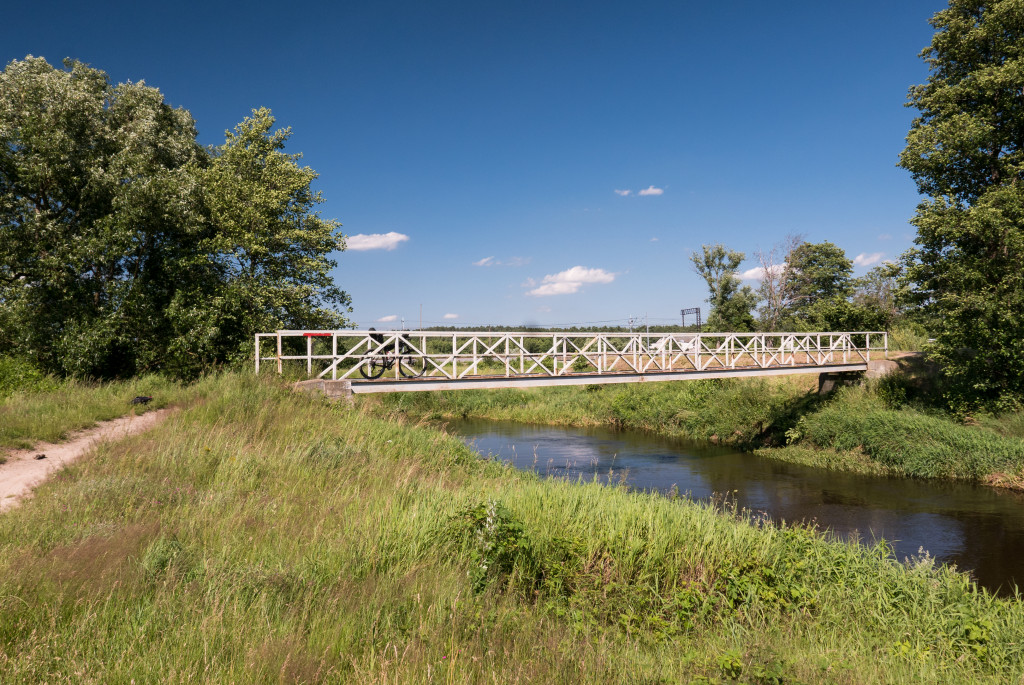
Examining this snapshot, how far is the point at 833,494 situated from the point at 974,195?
480 inches

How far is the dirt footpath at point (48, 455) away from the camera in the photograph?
283 inches

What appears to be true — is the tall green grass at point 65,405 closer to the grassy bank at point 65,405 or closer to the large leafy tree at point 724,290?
the grassy bank at point 65,405

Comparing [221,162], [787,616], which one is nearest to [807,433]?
[787,616]

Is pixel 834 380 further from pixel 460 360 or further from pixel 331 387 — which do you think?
pixel 331 387

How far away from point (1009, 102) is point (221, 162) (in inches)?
1093

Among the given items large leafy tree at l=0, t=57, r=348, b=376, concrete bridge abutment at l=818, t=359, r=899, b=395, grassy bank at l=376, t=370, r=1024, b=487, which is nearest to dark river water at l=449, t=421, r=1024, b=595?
grassy bank at l=376, t=370, r=1024, b=487

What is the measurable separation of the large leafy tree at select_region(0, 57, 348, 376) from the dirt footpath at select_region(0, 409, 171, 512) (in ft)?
18.8

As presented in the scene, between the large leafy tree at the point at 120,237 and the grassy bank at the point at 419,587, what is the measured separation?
8.98 metres

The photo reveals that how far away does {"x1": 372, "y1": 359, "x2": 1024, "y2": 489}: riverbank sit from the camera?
55.6 ft

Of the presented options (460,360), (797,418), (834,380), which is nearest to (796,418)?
(797,418)

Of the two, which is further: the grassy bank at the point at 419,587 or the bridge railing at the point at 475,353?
the bridge railing at the point at 475,353

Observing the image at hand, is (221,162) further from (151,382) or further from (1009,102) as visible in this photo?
(1009,102)

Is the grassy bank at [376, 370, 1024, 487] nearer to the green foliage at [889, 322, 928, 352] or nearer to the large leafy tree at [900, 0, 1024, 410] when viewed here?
the large leafy tree at [900, 0, 1024, 410]

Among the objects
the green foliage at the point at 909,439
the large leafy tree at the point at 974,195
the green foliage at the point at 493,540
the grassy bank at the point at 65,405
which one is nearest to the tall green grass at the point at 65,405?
the grassy bank at the point at 65,405
